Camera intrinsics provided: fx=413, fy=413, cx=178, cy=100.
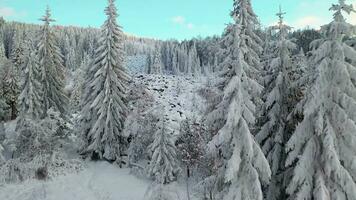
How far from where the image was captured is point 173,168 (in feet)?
117

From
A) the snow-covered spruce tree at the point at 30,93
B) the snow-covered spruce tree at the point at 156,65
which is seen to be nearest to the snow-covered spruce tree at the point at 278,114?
the snow-covered spruce tree at the point at 30,93

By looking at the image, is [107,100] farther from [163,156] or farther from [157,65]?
[157,65]

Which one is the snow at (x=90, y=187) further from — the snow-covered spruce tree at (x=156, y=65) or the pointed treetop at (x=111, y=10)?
the snow-covered spruce tree at (x=156, y=65)

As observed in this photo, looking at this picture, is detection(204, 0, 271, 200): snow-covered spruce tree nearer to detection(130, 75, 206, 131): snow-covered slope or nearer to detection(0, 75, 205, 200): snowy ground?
detection(0, 75, 205, 200): snowy ground

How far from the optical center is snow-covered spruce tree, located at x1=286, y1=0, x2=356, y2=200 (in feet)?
61.9

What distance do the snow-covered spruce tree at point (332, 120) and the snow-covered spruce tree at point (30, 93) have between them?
27717 millimetres

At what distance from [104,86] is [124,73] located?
2.69m

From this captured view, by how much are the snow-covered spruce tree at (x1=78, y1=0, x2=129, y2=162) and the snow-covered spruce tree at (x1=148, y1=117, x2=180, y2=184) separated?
231 inches

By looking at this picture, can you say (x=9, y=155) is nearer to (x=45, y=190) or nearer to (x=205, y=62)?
(x=45, y=190)

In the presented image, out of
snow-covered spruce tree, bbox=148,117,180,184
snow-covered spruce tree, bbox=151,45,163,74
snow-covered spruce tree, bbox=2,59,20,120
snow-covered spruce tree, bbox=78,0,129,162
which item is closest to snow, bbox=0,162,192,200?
snow-covered spruce tree, bbox=148,117,180,184

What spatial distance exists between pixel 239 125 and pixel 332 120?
442 centimetres

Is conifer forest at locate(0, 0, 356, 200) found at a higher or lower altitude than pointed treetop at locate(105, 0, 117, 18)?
lower

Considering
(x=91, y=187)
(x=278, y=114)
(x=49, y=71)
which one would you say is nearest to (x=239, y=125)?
(x=278, y=114)

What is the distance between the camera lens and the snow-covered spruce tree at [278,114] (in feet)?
78.1
